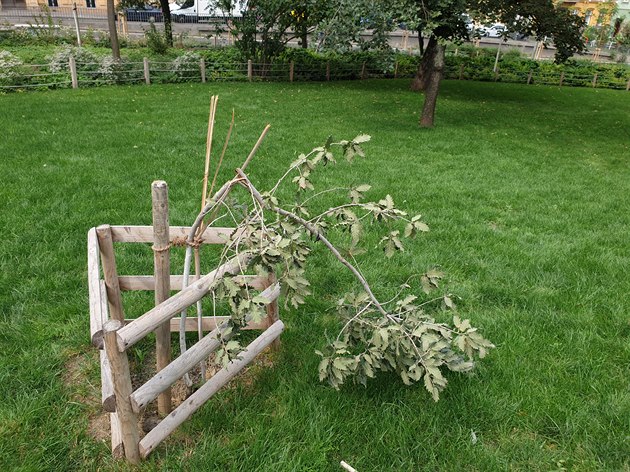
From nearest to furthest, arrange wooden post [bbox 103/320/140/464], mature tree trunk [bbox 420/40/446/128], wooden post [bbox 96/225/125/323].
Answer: wooden post [bbox 103/320/140/464], wooden post [bbox 96/225/125/323], mature tree trunk [bbox 420/40/446/128]

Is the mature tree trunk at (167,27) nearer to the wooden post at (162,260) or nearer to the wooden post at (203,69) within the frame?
the wooden post at (203,69)

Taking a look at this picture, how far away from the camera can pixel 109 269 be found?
253cm

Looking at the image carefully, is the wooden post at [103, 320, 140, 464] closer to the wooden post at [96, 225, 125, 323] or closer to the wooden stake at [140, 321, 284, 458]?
the wooden stake at [140, 321, 284, 458]

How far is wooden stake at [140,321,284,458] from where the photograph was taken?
2229 millimetres

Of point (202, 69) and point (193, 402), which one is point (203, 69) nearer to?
point (202, 69)

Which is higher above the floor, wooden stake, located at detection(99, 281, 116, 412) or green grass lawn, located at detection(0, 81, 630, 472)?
wooden stake, located at detection(99, 281, 116, 412)

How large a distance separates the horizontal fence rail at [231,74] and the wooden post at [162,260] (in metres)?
8.78

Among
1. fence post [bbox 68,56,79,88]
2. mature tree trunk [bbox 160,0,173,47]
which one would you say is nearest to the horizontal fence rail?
fence post [bbox 68,56,79,88]

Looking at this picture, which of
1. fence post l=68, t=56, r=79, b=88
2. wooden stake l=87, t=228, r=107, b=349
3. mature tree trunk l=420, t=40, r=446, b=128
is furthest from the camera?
fence post l=68, t=56, r=79, b=88

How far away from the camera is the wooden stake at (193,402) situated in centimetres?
223

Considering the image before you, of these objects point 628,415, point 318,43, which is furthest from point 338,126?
point 628,415

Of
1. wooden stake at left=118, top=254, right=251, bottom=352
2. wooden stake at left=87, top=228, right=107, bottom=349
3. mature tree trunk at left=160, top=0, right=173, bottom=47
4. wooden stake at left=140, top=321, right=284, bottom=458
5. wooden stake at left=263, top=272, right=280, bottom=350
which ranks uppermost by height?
mature tree trunk at left=160, top=0, right=173, bottom=47

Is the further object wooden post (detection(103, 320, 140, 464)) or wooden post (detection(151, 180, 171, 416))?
wooden post (detection(151, 180, 171, 416))

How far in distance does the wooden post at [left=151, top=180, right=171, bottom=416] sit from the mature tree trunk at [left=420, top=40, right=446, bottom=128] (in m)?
9.32
